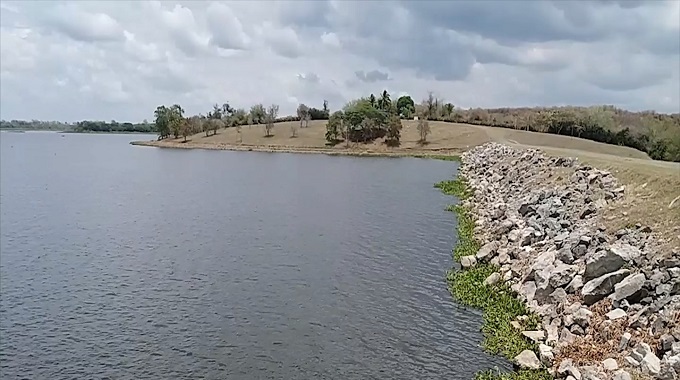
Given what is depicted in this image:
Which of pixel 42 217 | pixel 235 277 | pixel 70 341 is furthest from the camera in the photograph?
pixel 42 217

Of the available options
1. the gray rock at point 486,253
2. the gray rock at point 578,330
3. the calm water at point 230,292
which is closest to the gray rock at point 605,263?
the gray rock at point 578,330

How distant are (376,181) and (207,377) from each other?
170 feet

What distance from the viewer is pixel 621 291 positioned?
53.5 ft

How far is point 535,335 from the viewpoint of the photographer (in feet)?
56.5

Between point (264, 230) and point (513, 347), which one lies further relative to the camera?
point (264, 230)

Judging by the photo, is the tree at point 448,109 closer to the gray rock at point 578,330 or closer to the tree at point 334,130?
the tree at point 334,130

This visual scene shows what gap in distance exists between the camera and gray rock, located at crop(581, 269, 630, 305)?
1698cm

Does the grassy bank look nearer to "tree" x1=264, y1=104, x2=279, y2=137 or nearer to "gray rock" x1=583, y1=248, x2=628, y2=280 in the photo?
"gray rock" x1=583, y1=248, x2=628, y2=280

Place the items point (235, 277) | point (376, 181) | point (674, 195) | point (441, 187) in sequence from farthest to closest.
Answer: point (376, 181) < point (441, 187) < point (235, 277) < point (674, 195)

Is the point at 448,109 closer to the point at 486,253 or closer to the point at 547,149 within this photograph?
the point at 547,149

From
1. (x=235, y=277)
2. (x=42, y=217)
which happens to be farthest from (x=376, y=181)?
(x=235, y=277)

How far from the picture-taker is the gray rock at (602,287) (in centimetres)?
1698

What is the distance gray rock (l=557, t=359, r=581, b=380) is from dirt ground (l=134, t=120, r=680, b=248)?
19.9ft

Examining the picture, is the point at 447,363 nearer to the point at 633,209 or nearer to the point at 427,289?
the point at 427,289
